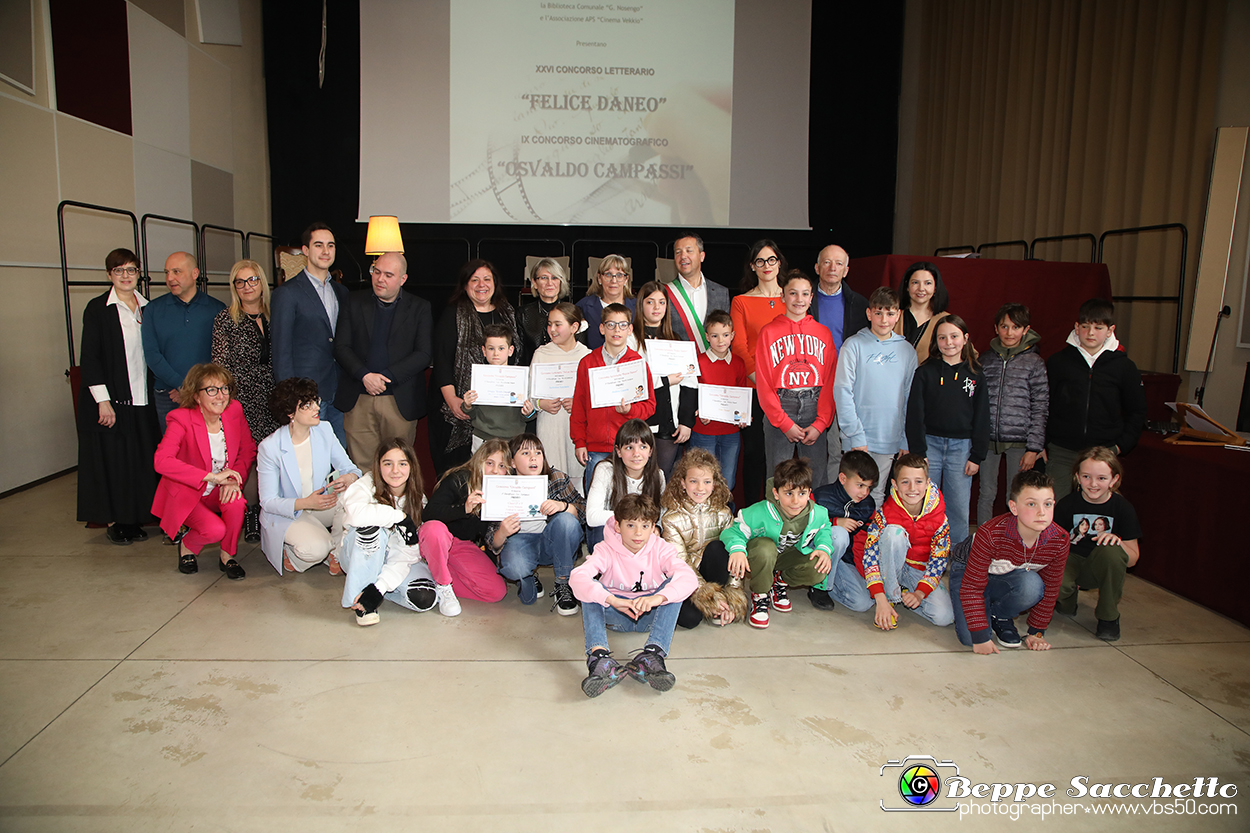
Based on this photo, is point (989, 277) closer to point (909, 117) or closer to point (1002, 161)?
point (1002, 161)

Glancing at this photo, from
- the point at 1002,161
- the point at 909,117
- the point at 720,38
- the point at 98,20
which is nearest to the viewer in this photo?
the point at 98,20

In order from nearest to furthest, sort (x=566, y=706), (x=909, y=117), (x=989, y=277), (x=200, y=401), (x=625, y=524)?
(x=566, y=706) → (x=625, y=524) → (x=200, y=401) → (x=989, y=277) → (x=909, y=117)

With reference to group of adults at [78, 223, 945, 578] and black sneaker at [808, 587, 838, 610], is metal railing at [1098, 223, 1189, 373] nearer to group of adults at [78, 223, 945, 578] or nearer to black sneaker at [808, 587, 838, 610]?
group of adults at [78, 223, 945, 578]

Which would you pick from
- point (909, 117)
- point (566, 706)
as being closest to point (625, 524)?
point (566, 706)

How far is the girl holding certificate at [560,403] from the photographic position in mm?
3949

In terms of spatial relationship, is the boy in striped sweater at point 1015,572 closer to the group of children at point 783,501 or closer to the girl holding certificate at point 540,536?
the group of children at point 783,501

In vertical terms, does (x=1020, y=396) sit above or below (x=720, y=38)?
below

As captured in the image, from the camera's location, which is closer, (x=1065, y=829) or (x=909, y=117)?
(x=1065, y=829)

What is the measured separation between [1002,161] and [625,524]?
686cm

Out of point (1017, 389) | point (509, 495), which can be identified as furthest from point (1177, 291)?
point (509, 495)

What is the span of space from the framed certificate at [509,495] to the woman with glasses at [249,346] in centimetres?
170

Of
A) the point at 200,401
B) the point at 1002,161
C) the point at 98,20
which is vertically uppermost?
the point at 98,20

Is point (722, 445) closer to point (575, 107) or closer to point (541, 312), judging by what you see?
point (541, 312)

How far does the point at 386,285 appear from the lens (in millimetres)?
4078
